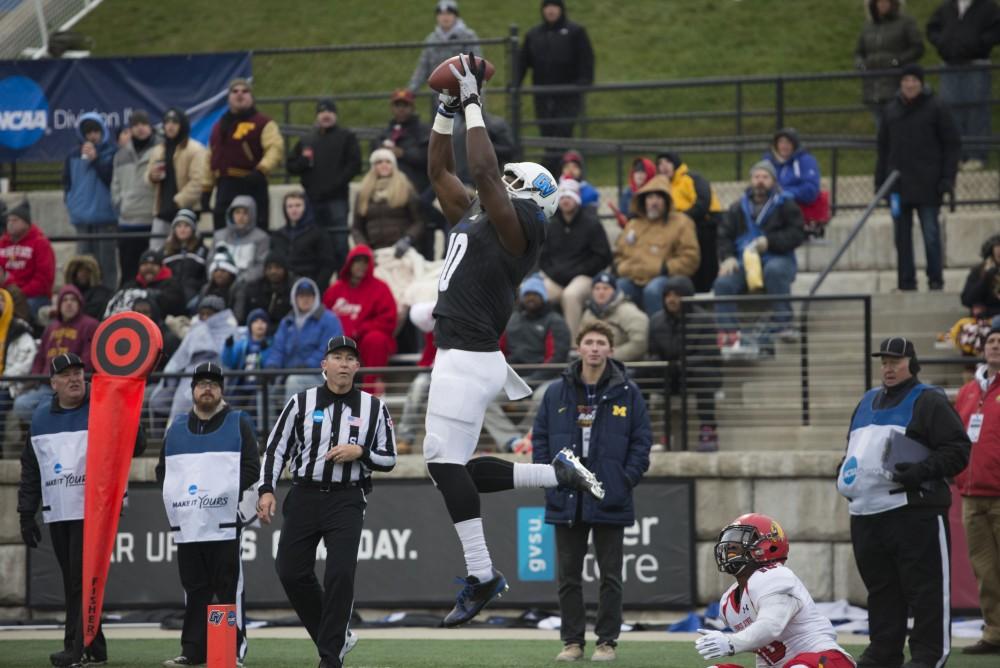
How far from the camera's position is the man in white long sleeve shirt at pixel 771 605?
804 centimetres

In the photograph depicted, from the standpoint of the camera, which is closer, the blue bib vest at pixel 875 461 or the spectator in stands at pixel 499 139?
the blue bib vest at pixel 875 461

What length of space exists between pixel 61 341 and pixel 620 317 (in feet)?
16.9

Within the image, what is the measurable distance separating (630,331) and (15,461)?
581 centimetres

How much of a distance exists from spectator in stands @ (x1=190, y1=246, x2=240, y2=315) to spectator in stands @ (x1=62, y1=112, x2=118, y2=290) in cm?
231

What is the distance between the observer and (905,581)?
10.1 meters

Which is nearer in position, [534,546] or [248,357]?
[534,546]

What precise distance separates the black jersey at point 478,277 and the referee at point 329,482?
1730 mm

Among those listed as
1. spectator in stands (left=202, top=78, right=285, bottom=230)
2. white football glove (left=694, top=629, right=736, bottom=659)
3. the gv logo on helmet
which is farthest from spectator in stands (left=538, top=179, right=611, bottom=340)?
white football glove (left=694, top=629, right=736, bottom=659)

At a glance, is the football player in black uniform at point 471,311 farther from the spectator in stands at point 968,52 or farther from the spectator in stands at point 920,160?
the spectator in stands at point 968,52

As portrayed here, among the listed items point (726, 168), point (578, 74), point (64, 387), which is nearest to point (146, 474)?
point (64, 387)

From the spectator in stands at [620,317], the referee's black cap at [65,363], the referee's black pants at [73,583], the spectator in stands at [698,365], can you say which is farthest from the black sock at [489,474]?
the spectator in stands at [620,317]

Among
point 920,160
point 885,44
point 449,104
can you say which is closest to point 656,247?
point 920,160

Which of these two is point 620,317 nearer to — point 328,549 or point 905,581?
point 905,581

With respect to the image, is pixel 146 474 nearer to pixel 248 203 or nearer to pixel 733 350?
pixel 248 203
